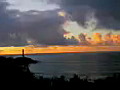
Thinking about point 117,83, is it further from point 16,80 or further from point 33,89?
point 16,80

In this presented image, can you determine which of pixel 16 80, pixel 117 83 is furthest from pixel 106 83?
pixel 16 80

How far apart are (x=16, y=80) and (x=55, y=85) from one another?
13.9ft

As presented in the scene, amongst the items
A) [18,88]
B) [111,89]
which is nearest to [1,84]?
[18,88]

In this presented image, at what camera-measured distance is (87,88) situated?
18938 millimetres

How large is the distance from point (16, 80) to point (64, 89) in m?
5.32

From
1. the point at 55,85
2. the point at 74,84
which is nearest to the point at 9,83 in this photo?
the point at 55,85

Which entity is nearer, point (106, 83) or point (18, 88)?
point (18, 88)

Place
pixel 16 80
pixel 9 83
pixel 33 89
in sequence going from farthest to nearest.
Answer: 1. pixel 16 80
2. pixel 9 83
3. pixel 33 89

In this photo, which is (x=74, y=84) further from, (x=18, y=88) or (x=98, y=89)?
(x=18, y=88)

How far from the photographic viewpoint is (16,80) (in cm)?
2067

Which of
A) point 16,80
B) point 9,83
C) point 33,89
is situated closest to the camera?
point 33,89

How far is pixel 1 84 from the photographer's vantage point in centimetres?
1875

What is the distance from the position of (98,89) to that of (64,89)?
10.4 feet

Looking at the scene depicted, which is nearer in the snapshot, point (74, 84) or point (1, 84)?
point (1, 84)
